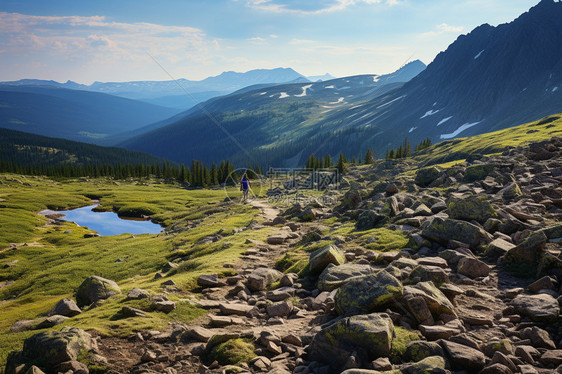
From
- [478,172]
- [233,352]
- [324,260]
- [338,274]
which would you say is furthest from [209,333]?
[478,172]

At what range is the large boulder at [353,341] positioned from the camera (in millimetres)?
7797

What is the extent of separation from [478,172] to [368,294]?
27536 mm

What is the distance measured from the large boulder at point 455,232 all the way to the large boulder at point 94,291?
616 inches

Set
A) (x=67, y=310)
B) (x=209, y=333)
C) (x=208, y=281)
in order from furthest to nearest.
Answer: (x=208, y=281) < (x=67, y=310) < (x=209, y=333)

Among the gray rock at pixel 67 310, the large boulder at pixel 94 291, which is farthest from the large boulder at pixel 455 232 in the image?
the gray rock at pixel 67 310

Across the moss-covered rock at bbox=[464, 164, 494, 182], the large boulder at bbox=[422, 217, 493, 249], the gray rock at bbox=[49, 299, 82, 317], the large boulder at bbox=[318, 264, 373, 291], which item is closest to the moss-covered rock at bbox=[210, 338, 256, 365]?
the large boulder at bbox=[318, 264, 373, 291]

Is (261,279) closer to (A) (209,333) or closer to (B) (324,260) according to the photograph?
(B) (324,260)

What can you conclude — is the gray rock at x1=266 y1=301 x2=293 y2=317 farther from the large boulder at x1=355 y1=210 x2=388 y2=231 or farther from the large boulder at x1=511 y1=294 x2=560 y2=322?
the large boulder at x1=355 y1=210 x2=388 y2=231

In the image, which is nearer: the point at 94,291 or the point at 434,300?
the point at 434,300

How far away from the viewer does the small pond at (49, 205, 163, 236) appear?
5981 cm

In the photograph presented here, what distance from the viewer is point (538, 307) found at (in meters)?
9.18

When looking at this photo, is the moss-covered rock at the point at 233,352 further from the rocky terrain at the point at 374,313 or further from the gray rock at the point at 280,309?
the gray rock at the point at 280,309

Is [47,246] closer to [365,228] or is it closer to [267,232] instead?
[267,232]

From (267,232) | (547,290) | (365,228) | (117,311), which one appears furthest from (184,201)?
(547,290)
